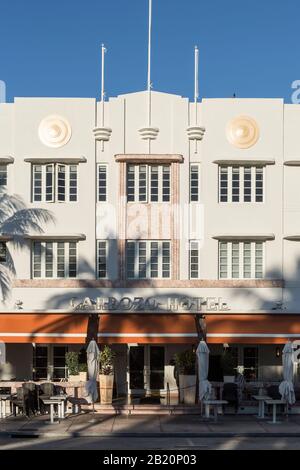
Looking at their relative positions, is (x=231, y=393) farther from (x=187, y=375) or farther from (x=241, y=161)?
(x=241, y=161)

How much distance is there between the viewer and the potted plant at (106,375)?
31.9 m

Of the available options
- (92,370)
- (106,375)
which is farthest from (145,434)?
(106,375)

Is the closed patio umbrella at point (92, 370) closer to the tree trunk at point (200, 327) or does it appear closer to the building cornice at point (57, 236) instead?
the tree trunk at point (200, 327)

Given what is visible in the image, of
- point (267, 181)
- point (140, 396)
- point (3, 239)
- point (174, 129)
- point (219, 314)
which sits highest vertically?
point (174, 129)

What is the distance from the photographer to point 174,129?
36.5m

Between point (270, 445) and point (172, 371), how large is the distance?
1192cm

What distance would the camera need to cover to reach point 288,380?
99.3 ft

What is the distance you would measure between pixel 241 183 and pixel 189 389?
9637 mm

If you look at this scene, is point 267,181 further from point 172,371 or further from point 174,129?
point 172,371

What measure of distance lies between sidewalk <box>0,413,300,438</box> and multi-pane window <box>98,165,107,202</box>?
33.5 ft

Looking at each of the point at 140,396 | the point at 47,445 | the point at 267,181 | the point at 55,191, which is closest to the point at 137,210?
the point at 55,191

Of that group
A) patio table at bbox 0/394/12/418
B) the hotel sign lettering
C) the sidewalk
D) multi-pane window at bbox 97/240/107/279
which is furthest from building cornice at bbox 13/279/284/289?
the sidewalk

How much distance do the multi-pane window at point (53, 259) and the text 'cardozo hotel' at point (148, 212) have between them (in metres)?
0.04
